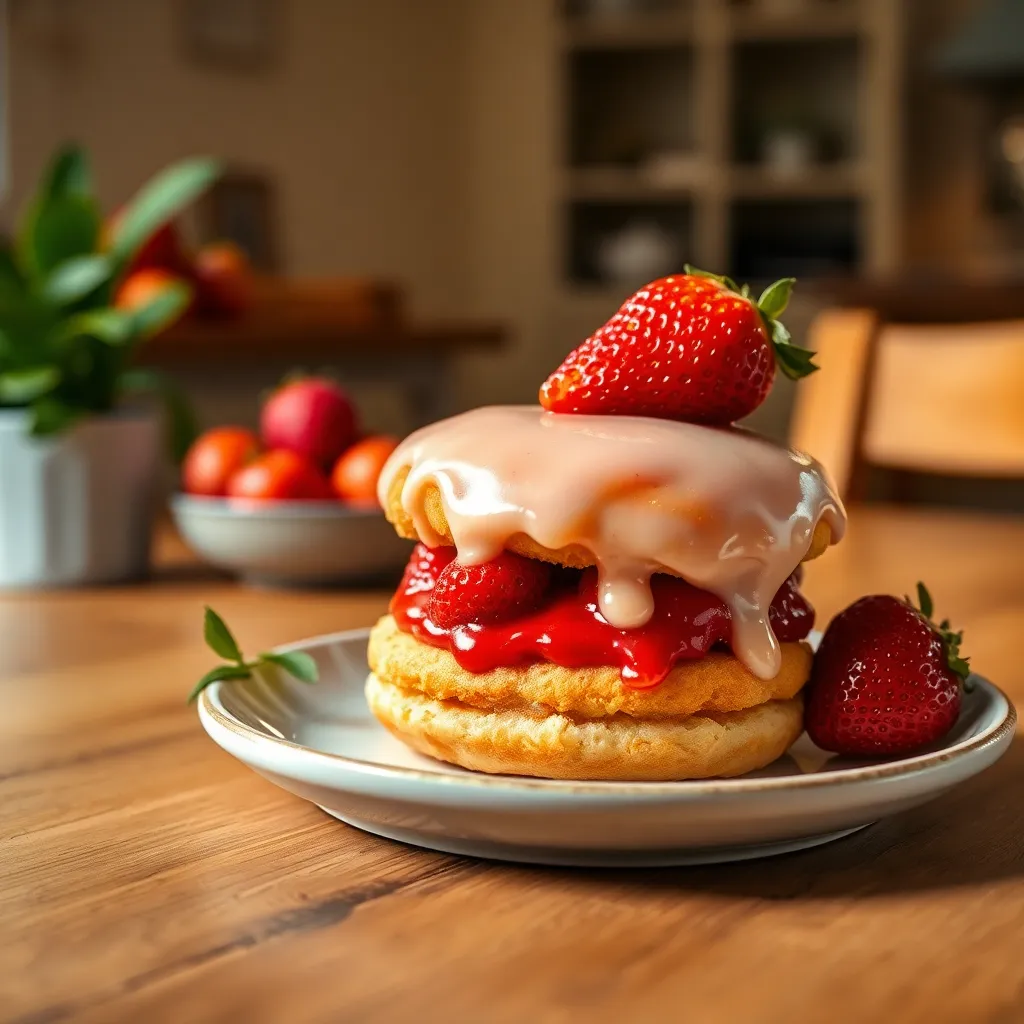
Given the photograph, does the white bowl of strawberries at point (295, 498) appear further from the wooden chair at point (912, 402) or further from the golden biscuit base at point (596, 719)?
the wooden chair at point (912, 402)

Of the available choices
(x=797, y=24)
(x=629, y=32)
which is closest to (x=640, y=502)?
(x=797, y=24)

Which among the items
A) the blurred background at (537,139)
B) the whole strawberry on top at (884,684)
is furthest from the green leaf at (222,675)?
the blurred background at (537,139)

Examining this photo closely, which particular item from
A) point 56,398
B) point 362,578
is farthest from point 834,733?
point 56,398

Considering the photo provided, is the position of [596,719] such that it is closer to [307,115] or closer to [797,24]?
[307,115]

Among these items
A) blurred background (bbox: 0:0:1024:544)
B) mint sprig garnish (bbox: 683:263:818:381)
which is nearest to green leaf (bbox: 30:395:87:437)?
mint sprig garnish (bbox: 683:263:818:381)

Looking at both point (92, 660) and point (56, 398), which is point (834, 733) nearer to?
point (92, 660)
